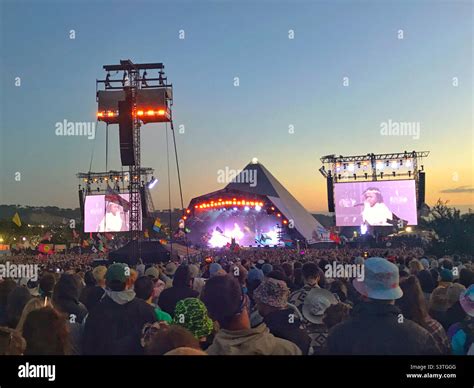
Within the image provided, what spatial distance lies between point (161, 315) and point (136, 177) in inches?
717

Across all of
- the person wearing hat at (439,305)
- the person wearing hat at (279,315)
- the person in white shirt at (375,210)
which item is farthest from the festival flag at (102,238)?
the person wearing hat at (279,315)

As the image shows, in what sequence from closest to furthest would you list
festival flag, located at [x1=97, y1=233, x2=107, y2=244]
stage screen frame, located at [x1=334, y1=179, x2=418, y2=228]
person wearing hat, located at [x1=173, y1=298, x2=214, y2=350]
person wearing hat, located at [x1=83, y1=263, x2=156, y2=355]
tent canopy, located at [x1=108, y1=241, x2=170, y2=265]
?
person wearing hat, located at [x1=173, y1=298, x2=214, y2=350], person wearing hat, located at [x1=83, y1=263, x2=156, y2=355], tent canopy, located at [x1=108, y1=241, x2=170, y2=265], stage screen frame, located at [x1=334, y1=179, x2=418, y2=228], festival flag, located at [x1=97, y1=233, x2=107, y2=244]

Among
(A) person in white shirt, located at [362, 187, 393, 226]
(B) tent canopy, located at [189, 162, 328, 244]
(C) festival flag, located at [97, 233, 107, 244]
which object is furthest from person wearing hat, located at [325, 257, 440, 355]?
(B) tent canopy, located at [189, 162, 328, 244]

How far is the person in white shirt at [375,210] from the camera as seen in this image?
96.5 ft

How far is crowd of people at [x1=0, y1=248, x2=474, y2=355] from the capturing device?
334 centimetres

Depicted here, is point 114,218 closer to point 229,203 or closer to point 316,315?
point 229,203

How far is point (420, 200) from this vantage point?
28922 mm

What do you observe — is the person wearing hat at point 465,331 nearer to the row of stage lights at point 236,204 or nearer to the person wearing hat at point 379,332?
the person wearing hat at point 379,332

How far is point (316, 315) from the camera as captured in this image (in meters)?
4.63

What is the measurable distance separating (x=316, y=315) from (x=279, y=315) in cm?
63

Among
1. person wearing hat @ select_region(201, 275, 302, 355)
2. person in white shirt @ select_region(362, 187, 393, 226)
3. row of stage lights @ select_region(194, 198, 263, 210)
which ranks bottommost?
person wearing hat @ select_region(201, 275, 302, 355)

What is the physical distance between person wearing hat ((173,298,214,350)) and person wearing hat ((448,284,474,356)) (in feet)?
7.73

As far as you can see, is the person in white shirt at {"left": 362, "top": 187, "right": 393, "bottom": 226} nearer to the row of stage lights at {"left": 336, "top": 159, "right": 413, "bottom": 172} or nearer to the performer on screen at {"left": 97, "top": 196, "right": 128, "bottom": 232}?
the row of stage lights at {"left": 336, "top": 159, "right": 413, "bottom": 172}
